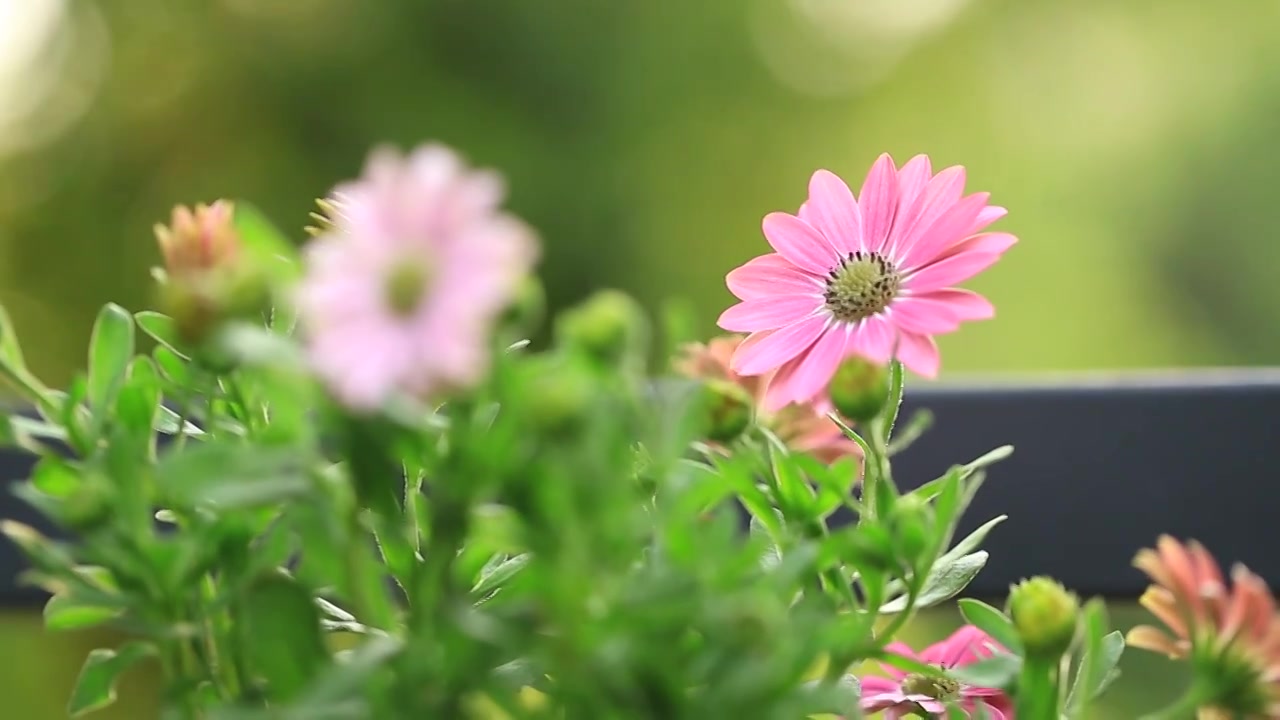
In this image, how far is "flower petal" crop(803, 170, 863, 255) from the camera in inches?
12.2

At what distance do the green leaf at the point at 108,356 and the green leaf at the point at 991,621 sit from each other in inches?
6.9

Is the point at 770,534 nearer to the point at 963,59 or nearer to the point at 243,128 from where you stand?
the point at 243,128

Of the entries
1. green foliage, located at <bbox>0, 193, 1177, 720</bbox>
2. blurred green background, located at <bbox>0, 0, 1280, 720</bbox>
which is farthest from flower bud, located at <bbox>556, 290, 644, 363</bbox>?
blurred green background, located at <bbox>0, 0, 1280, 720</bbox>

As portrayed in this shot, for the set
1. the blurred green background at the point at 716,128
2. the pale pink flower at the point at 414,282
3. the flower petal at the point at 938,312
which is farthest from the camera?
the blurred green background at the point at 716,128

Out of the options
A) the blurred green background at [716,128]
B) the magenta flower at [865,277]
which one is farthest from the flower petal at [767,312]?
the blurred green background at [716,128]

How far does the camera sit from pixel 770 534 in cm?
26

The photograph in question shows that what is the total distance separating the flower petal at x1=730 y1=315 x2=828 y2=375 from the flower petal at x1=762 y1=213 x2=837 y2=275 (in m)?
0.02

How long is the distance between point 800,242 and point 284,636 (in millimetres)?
175

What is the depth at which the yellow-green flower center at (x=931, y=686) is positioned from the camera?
0.94 ft

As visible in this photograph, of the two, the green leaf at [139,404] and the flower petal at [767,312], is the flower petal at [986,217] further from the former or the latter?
the green leaf at [139,404]

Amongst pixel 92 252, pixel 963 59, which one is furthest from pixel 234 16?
pixel 963 59

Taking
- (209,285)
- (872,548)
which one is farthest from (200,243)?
(872,548)

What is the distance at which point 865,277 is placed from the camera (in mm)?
305

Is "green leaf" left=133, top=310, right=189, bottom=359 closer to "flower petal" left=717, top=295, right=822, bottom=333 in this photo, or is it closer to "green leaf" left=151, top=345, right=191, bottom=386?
"green leaf" left=151, top=345, right=191, bottom=386
